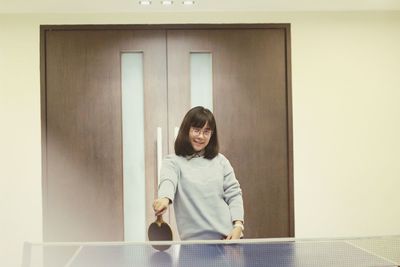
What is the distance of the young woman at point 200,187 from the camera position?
7.55 feet

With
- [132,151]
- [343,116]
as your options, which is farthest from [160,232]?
[343,116]

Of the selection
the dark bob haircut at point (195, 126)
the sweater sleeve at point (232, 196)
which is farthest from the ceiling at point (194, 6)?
the sweater sleeve at point (232, 196)

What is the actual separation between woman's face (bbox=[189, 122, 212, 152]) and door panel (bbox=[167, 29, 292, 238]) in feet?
5.44

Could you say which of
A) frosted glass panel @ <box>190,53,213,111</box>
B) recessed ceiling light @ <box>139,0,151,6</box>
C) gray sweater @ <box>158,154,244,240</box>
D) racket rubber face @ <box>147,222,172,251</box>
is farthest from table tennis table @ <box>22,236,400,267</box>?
recessed ceiling light @ <box>139,0,151,6</box>

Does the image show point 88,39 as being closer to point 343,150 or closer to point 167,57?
point 167,57

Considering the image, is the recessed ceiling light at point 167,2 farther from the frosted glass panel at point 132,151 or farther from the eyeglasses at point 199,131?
the eyeglasses at point 199,131

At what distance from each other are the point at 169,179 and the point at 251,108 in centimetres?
191

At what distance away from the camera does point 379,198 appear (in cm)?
409

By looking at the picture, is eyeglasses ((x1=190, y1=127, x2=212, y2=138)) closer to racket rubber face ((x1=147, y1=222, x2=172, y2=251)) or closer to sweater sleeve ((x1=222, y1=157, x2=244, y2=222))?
sweater sleeve ((x1=222, y1=157, x2=244, y2=222))

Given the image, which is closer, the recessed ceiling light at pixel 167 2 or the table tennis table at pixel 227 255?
the table tennis table at pixel 227 255

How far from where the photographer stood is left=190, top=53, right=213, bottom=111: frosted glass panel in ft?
13.4

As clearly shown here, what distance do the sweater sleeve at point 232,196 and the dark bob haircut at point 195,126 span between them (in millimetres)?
99

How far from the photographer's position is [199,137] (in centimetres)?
235

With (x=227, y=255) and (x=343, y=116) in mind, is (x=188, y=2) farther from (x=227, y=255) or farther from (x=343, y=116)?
(x=227, y=255)
